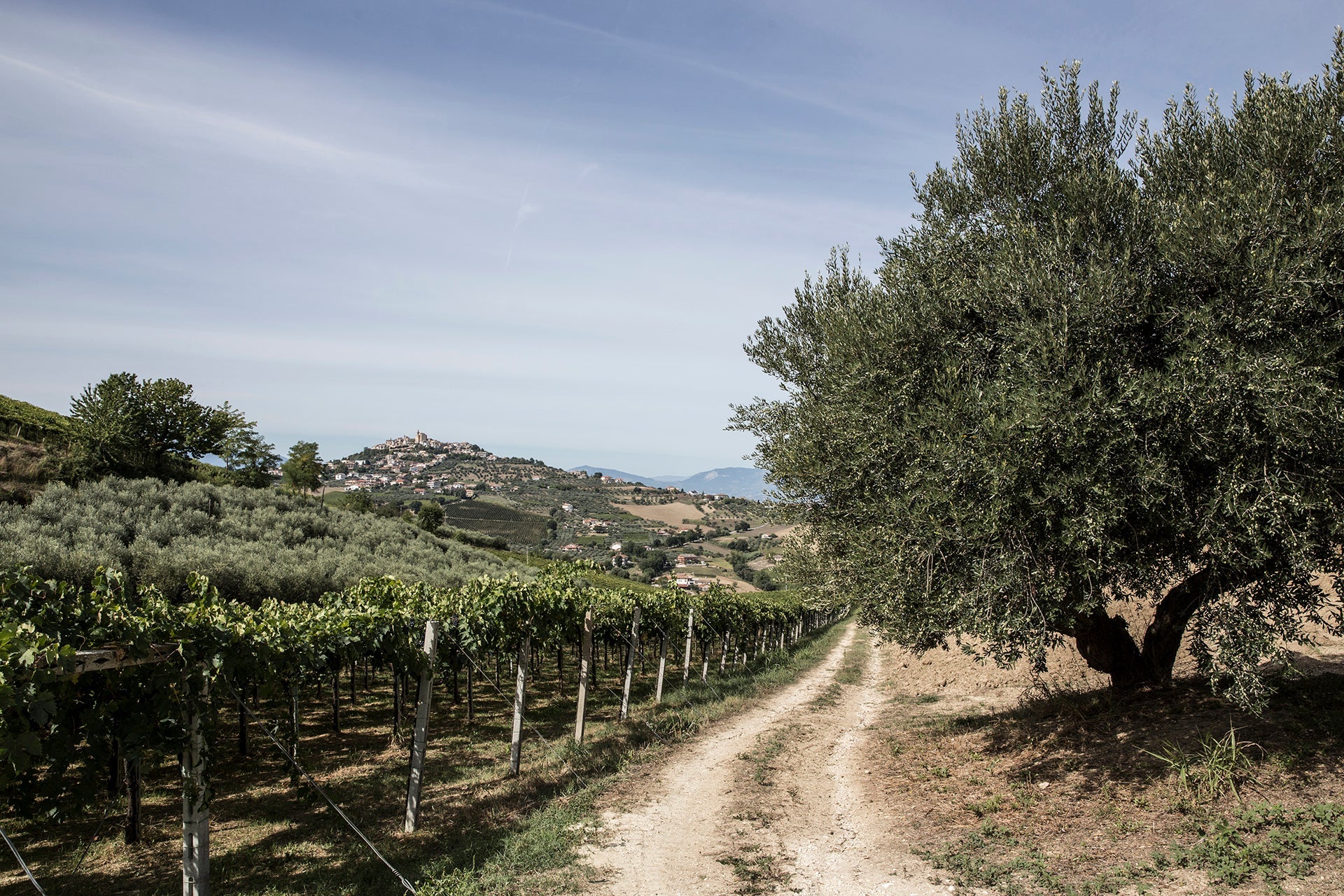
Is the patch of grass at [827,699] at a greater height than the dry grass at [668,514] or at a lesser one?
lesser

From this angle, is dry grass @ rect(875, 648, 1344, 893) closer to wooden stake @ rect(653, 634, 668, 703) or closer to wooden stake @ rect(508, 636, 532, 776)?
wooden stake @ rect(508, 636, 532, 776)

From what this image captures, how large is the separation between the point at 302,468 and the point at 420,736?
67.0m

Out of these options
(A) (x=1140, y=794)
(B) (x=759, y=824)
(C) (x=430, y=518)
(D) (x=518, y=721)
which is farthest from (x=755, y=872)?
(C) (x=430, y=518)

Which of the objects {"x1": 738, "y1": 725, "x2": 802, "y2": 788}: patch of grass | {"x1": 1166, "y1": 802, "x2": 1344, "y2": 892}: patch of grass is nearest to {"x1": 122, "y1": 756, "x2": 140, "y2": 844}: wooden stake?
{"x1": 738, "y1": 725, "x2": 802, "y2": 788}: patch of grass

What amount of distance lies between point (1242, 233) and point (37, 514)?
32932 mm

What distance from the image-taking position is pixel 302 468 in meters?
67.4

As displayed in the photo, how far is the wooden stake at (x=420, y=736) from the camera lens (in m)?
8.73

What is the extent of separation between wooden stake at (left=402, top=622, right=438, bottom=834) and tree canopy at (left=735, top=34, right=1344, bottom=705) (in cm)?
625

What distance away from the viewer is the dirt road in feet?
24.1

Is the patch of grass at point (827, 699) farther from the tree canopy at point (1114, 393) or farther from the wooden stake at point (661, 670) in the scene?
the tree canopy at point (1114, 393)

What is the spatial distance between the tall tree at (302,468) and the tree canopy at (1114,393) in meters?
68.7

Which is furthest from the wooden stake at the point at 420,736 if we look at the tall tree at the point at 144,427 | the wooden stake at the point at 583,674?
the tall tree at the point at 144,427

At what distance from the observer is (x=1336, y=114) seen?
7.88m

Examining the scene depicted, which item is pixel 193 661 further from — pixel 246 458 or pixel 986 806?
pixel 246 458
